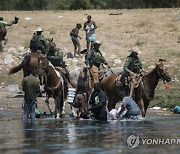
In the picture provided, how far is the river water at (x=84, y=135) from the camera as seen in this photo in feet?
50.4

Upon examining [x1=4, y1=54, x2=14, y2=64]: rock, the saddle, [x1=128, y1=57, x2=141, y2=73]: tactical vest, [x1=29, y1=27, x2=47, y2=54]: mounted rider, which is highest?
[x1=29, y1=27, x2=47, y2=54]: mounted rider

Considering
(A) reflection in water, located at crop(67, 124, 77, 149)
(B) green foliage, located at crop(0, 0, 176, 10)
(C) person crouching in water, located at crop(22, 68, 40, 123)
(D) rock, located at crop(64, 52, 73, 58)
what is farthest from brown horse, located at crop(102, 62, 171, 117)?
(B) green foliage, located at crop(0, 0, 176, 10)

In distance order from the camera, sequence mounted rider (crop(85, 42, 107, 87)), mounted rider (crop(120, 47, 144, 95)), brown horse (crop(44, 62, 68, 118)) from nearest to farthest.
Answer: mounted rider (crop(120, 47, 144, 95)) < brown horse (crop(44, 62, 68, 118)) < mounted rider (crop(85, 42, 107, 87))

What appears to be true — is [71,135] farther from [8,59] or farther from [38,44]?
[8,59]

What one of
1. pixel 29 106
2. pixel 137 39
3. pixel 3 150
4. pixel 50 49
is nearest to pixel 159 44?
pixel 137 39

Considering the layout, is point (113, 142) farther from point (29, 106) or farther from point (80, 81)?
point (80, 81)

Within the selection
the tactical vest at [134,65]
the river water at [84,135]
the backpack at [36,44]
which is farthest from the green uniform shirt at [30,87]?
the backpack at [36,44]

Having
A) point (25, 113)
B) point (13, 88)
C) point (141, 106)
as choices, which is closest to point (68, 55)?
point (13, 88)

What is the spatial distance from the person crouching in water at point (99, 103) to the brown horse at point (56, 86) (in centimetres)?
202

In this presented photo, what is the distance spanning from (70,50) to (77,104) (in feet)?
55.8

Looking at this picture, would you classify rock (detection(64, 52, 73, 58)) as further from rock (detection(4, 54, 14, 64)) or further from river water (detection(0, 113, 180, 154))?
river water (detection(0, 113, 180, 154))

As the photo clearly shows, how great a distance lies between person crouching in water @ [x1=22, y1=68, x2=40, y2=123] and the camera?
22.5m

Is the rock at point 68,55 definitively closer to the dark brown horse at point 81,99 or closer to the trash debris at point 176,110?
the trash debris at point 176,110

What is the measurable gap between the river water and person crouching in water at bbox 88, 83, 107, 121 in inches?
18.7
